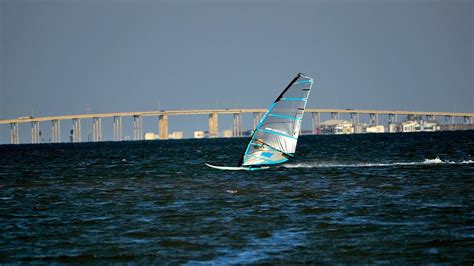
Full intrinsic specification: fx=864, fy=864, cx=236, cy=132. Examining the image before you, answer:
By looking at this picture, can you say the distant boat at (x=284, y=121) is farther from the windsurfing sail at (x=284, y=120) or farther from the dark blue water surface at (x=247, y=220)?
the dark blue water surface at (x=247, y=220)

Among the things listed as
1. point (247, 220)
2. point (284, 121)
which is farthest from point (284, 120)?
point (247, 220)

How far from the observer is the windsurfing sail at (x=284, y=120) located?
1499 inches

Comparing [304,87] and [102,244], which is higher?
[304,87]

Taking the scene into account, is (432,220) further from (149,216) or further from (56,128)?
(56,128)

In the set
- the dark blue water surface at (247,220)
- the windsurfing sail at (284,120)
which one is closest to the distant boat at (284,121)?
the windsurfing sail at (284,120)

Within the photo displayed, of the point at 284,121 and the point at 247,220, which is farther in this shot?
the point at 284,121

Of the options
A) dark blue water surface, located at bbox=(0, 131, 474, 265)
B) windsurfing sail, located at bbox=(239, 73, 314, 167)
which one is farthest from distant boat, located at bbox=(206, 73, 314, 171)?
dark blue water surface, located at bbox=(0, 131, 474, 265)

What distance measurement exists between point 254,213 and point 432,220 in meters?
5.18

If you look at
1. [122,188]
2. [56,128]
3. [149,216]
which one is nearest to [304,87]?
[122,188]

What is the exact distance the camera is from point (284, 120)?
38.4 m

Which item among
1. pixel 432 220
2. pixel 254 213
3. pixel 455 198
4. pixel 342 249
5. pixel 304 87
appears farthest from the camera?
pixel 304 87

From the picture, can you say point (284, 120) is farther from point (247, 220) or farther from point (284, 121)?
point (247, 220)

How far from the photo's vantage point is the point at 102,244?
19.5m

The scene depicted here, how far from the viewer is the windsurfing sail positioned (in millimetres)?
38062
